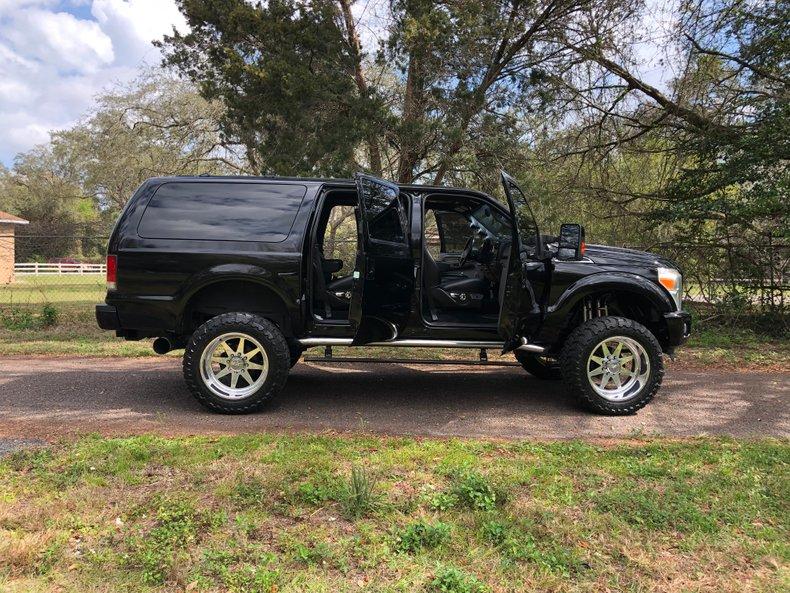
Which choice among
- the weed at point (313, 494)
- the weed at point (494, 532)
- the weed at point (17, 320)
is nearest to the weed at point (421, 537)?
the weed at point (494, 532)

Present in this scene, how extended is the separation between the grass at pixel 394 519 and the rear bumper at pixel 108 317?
4.69 feet

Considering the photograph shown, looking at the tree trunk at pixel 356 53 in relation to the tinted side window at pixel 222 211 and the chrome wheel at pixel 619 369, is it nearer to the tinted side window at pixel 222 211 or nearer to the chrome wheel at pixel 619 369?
the tinted side window at pixel 222 211

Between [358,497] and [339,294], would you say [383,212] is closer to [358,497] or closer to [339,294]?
[339,294]

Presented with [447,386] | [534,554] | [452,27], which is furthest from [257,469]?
[452,27]

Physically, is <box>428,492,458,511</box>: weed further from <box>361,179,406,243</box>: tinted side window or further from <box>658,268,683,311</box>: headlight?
<box>658,268,683,311</box>: headlight

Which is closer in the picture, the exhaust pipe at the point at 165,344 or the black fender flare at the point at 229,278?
the black fender flare at the point at 229,278

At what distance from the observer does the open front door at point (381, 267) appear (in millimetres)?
4898

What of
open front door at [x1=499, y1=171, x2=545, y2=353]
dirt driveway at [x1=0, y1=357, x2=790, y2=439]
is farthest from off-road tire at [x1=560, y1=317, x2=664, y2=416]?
open front door at [x1=499, y1=171, x2=545, y2=353]

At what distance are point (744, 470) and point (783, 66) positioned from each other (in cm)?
913

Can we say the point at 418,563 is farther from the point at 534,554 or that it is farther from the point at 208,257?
the point at 208,257

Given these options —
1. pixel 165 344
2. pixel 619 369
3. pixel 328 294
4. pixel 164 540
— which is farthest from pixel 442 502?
pixel 165 344

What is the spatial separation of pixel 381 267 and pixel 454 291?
100 centimetres

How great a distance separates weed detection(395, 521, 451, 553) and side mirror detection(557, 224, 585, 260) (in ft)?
10.3

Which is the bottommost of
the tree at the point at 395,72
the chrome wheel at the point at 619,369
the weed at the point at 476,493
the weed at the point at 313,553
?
the weed at the point at 313,553
